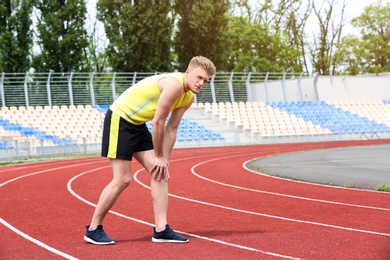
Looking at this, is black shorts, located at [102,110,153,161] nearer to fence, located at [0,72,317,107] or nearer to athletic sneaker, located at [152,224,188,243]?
athletic sneaker, located at [152,224,188,243]

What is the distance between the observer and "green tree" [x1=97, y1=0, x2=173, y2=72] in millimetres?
42594

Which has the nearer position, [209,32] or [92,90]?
[92,90]

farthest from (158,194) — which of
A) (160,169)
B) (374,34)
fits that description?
(374,34)

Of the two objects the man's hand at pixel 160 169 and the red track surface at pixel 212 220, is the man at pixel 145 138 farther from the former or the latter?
the red track surface at pixel 212 220

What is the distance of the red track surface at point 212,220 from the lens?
20.7 ft

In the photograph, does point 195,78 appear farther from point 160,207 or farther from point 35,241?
point 35,241

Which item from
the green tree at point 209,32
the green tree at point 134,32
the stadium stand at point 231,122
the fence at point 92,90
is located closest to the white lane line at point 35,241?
the stadium stand at point 231,122

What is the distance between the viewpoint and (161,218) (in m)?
6.77

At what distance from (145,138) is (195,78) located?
83cm

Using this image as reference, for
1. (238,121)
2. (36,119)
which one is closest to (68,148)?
(36,119)

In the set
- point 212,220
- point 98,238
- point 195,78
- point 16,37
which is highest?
point 16,37

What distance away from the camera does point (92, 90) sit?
1438 inches

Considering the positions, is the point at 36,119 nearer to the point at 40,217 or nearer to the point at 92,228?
the point at 40,217

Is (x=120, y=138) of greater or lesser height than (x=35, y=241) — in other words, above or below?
above
